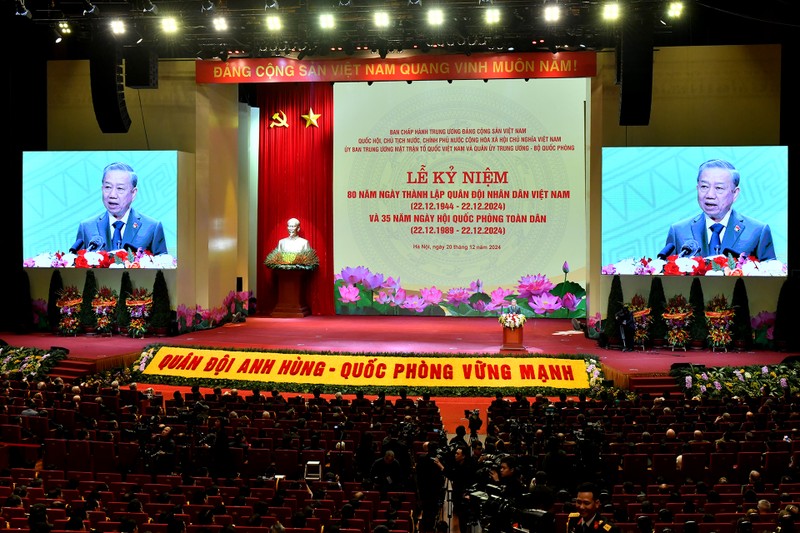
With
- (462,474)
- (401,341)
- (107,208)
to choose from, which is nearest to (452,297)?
(401,341)

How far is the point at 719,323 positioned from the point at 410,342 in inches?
266

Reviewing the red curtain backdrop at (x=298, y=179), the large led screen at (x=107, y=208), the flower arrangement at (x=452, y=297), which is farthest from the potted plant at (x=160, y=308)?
the flower arrangement at (x=452, y=297)

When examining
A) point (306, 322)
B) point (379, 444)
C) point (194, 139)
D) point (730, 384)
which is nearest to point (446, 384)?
point (730, 384)

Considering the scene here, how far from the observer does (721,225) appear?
20.0 metres

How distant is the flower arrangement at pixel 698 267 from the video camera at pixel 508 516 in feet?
46.6

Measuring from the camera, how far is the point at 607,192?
2038 centimetres

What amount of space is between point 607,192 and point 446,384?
6202 mm

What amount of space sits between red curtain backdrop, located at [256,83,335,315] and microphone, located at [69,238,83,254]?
5869 millimetres

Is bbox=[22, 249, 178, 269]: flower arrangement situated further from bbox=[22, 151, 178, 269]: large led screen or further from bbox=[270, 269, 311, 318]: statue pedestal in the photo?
bbox=[270, 269, 311, 318]: statue pedestal

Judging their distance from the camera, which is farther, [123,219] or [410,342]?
[123,219]

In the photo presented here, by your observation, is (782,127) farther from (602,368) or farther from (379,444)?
(379,444)

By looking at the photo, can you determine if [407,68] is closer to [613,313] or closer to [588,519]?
[613,313]

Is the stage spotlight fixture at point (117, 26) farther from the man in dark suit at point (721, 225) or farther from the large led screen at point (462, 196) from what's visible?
the man in dark suit at point (721, 225)

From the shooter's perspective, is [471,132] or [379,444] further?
[471,132]
